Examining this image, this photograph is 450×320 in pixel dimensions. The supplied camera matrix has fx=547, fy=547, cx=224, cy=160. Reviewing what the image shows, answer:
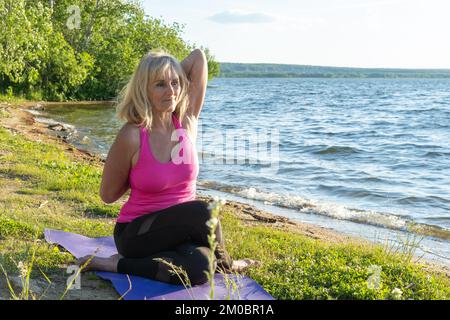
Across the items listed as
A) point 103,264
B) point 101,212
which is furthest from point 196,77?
point 101,212

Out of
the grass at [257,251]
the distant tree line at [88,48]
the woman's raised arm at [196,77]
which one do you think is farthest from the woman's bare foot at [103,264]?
the distant tree line at [88,48]

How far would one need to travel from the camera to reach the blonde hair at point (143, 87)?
14.7ft

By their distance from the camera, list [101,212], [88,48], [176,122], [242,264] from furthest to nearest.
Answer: [88,48] < [101,212] < [242,264] < [176,122]

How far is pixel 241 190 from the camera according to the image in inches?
464

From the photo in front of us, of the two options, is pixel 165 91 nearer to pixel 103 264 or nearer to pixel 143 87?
pixel 143 87

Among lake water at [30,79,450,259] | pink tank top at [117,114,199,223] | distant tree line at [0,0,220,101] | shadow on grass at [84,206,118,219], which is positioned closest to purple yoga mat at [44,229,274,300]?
pink tank top at [117,114,199,223]

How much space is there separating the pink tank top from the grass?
91 cm

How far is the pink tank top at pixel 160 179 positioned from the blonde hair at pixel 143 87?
0.13 meters

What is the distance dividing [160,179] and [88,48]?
3536 cm

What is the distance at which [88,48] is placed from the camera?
Answer: 37812 mm

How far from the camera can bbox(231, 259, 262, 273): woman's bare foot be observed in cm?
492

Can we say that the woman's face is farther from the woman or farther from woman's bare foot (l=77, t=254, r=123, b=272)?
Result: woman's bare foot (l=77, t=254, r=123, b=272)

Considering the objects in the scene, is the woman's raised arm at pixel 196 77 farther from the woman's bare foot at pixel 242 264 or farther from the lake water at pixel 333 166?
the lake water at pixel 333 166
